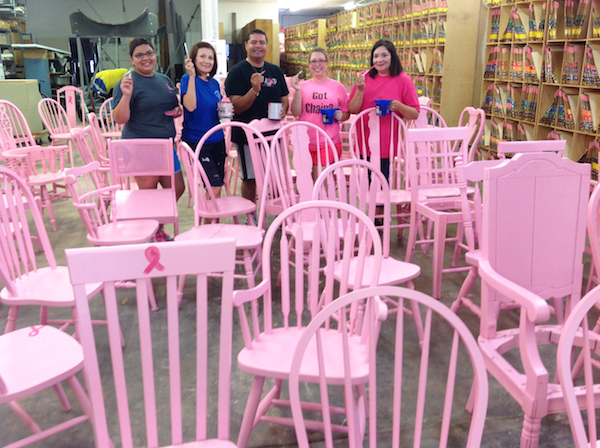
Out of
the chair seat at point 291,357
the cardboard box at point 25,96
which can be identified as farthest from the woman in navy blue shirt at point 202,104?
the cardboard box at point 25,96

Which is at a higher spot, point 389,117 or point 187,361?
point 389,117

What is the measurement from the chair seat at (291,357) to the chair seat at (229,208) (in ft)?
4.45

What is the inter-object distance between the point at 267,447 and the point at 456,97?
613cm

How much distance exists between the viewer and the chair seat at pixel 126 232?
2.59 m

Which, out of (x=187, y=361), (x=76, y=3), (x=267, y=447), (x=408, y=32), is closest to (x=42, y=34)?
(x=76, y=3)

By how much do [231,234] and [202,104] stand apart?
115 cm

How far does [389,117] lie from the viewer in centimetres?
359

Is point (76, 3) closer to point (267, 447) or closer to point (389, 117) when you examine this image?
point (389, 117)

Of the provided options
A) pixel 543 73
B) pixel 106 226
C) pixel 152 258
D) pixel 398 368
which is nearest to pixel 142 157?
pixel 106 226

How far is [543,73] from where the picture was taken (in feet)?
17.4

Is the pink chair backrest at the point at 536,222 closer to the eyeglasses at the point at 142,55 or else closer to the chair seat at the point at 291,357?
the chair seat at the point at 291,357

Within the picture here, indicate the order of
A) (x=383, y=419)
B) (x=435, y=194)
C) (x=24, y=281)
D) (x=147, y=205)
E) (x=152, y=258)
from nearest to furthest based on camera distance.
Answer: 1. (x=152, y=258)
2. (x=383, y=419)
3. (x=24, y=281)
4. (x=147, y=205)
5. (x=435, y=194)

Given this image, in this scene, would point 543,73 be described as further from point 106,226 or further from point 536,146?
point 106,226

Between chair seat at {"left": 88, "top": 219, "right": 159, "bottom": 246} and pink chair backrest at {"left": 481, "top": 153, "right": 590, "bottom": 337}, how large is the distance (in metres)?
1.70
